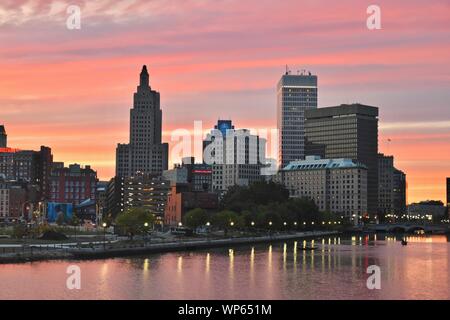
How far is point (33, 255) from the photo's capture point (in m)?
99.8

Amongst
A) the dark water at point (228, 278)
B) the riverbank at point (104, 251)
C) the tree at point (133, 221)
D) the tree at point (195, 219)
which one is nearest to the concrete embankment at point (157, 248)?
the riverbank at point (104, 251)

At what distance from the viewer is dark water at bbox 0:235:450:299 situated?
72.1 metres

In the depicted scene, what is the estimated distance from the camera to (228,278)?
85625 mm

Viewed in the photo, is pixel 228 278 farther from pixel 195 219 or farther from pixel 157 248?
pixel 195 219

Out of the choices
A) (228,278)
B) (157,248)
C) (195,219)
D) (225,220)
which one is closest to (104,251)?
(157,248)

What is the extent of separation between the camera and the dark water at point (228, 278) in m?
72.1

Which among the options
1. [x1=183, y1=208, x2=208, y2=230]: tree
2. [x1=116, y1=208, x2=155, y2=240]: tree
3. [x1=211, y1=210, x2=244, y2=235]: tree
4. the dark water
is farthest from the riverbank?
[x1=211, y1=210, x2=244, y2=235]: tree

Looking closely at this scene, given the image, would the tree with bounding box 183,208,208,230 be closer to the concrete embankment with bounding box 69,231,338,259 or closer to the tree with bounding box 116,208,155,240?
the concrete embankment with bounding box 69,231,338,259

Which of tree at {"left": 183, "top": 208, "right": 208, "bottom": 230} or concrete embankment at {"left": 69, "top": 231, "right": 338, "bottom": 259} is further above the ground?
tree at {"left": 183, "top": 208, "right": 208, "bottom": 230}

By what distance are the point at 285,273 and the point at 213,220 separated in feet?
283

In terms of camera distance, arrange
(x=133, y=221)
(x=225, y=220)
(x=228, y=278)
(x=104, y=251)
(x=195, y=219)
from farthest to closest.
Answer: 1. (x=225, y=220)
2. (x=195, y=219)
3. (x=133, y=221)
4. (x=104, y=251)
5. (x=228, y=278)
